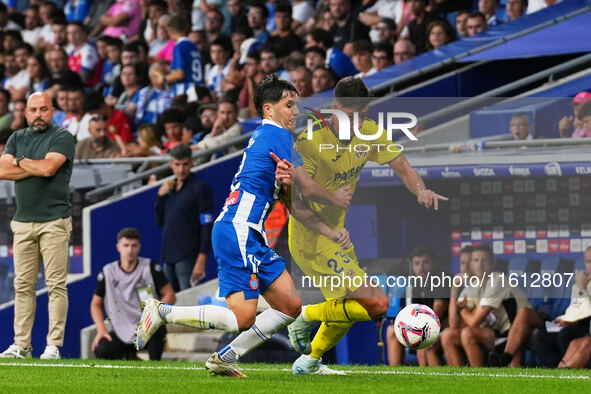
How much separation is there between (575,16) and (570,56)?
0.45 meters

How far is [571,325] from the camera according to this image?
10242 millimetres

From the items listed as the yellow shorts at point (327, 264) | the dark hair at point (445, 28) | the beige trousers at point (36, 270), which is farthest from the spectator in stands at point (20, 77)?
the yellow shorts at point (327, 264)

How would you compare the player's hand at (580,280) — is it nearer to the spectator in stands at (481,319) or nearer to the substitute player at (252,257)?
the spectator in stands at (481,319)

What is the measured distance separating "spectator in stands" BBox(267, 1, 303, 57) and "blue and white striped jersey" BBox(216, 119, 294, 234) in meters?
8.24

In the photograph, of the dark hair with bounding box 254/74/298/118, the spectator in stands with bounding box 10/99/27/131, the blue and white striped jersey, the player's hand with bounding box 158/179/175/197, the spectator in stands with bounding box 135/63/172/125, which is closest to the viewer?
the blue and white striped jersey

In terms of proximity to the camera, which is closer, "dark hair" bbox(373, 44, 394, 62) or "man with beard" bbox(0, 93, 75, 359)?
"man with beard" bbox(0, 93, 75, 359)

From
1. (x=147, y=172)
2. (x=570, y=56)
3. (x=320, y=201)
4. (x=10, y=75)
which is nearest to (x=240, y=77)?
(x=147, y=172)

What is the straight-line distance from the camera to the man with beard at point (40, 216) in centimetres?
1089

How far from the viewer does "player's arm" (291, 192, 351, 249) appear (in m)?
8.83

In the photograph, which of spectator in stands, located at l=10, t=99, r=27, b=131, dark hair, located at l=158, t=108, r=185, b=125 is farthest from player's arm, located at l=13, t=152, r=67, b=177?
spectator in stands, located at l=10, t=99, r=27, b=131

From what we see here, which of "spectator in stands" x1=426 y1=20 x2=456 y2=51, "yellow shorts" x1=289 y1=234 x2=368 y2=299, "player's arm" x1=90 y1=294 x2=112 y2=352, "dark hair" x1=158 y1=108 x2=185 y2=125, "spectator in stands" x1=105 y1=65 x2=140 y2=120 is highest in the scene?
"spectator in stands" x1=426 y1=20 x2=456 y2=51

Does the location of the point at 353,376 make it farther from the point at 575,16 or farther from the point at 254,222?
the point at 575,16

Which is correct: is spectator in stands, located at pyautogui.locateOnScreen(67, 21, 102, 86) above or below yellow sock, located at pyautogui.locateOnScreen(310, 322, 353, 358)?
above

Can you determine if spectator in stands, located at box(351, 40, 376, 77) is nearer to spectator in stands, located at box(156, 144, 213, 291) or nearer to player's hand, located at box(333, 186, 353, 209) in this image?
spectator in stands, located at box(156, 144, 213, 291)
